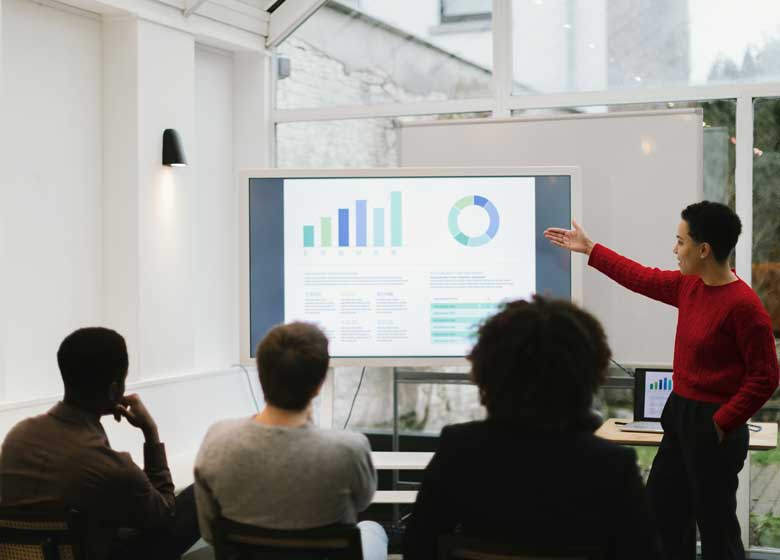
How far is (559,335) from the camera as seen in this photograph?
1.71 metres

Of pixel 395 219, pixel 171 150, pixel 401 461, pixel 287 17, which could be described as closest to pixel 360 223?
pixel 395 219

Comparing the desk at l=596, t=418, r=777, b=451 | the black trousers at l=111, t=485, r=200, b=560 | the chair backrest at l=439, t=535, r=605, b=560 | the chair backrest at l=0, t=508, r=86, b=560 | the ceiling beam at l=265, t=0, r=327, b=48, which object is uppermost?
the ceiling beam at l=265, t=0, r=327, b=48

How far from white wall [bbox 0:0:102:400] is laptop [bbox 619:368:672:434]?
8.71ft

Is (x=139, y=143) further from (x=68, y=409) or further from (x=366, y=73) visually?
(x=68, y=409)

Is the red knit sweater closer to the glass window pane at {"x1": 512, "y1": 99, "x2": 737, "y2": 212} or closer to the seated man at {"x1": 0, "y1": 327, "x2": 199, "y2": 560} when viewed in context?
the glass window pane at {"x1": 512, "y1": 99, "x2": 737, "y2": 212}

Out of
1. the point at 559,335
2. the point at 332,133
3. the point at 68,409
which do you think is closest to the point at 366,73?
the point at 332,133

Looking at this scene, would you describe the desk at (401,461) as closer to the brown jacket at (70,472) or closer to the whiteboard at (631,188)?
the whiteboard at (631,188)

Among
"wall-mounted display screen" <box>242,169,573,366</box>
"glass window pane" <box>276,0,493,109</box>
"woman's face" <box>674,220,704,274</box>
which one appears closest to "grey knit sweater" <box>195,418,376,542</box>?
"woman's face" <box>674,220,704,274</box>

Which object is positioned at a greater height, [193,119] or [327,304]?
[193,119]

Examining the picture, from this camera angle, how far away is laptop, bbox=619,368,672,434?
3.90 m

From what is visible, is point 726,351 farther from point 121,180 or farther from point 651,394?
point 121,180

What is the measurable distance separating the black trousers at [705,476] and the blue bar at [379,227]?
4.45 feet

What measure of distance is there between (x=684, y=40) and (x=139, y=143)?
9.27 ft

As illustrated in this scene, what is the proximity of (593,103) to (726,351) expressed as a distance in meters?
2.06
